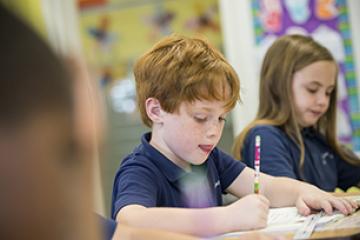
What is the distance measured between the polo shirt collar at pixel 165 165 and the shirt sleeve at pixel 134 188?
37mm

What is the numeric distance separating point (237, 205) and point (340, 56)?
4.35 feet

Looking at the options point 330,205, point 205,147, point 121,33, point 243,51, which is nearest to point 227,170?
point 205,147

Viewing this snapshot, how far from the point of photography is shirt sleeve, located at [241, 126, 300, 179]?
1287 mm

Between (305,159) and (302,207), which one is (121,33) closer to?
(305,159)

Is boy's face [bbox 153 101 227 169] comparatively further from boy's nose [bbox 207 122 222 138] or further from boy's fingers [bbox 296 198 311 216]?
boy's fingers [bbox 296 198 311 216]

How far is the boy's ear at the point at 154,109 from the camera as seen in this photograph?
3.28 feet

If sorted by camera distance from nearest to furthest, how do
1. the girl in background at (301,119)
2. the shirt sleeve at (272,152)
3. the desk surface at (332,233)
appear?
1. the desk surface at (332,233)
2. the shirt sleeve at (272,152)
3. the girl in background at (301,119)

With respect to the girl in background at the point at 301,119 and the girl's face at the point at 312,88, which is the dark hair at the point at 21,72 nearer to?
the girl in background at the point at 301,119

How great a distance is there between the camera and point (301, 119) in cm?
147

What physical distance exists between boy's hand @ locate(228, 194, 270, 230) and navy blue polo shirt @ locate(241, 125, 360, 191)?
457mm

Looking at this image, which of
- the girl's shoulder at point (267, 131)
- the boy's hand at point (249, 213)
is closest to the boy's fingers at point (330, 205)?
the boy's hand at point (249, 213)

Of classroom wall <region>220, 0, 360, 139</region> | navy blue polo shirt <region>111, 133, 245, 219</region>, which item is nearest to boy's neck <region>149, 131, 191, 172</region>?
navy blue polo shirt <region>111, 133, 245, 219</region>

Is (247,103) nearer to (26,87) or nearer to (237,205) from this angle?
(237,205)

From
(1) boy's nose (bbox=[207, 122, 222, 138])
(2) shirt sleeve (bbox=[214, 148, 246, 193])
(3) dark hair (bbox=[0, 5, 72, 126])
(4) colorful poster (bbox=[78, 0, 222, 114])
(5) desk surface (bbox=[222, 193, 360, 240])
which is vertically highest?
(4) colorful poster (bbox=[78, 0, 222, 114])
